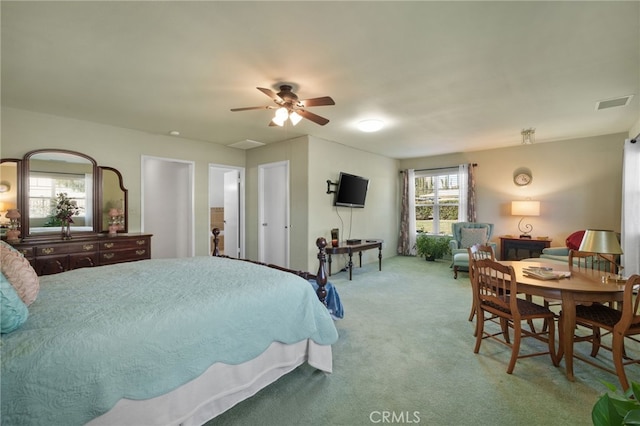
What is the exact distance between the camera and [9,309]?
1195 mm

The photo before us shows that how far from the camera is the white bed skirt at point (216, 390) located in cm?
131

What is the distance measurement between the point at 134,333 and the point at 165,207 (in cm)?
522

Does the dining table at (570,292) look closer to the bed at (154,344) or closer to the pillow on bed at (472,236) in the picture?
the bed at (154,344)

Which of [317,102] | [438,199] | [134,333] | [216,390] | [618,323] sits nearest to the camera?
[134,333]

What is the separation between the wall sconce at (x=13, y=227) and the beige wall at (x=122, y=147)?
0.75 metres

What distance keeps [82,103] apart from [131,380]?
140 inches

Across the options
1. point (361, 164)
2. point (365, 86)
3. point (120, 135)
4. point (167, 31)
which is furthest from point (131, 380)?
point (361, 164)

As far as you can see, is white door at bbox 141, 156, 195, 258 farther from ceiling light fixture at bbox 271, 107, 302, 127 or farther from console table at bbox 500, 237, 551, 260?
console table at bbox 500, 237, 551, 260

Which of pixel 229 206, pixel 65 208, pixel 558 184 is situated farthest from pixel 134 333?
pixel 558 184

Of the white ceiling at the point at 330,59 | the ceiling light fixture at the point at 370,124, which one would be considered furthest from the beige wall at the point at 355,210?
the white ceiling at the point at 330,59

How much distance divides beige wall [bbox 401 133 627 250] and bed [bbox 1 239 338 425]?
5530mm

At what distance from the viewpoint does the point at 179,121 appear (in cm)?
410

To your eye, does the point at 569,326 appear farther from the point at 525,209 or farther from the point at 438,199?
the point at 438,199

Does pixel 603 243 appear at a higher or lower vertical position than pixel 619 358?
higher
